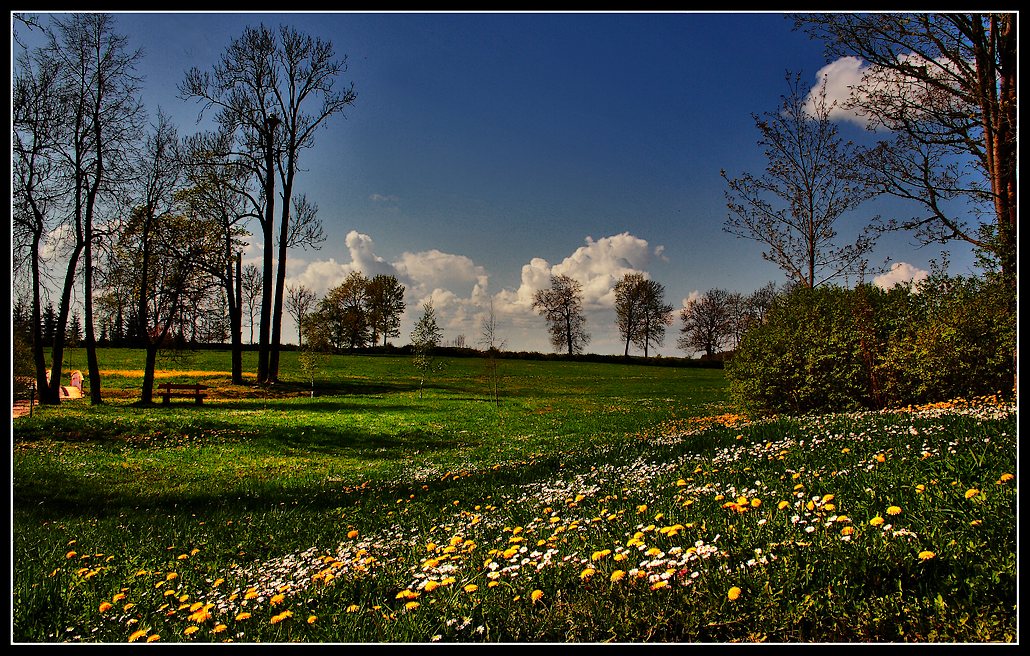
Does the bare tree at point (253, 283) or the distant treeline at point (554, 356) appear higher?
the bare tree at point (253, 283)

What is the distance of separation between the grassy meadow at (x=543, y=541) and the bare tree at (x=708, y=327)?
319 centimetres

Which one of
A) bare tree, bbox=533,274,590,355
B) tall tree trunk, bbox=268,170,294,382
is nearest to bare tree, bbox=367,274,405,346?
Answer: tall tree trunk, bbox=268,170,294,382

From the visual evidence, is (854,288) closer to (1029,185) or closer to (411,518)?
(1029,185)

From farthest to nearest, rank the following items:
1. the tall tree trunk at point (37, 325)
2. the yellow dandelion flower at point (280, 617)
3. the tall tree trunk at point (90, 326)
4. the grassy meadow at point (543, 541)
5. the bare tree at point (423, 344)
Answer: the bare tree at point (423, 344)
the tall tree trunk at point (90, 326)
the tall tree trunk at point (37, 325)
the yellow dandelion flower at point (280, 617)
the grassy meadow at point (543, 541)

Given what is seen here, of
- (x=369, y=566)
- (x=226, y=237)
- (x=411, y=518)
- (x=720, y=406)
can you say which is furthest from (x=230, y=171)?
(x=720, y=406)

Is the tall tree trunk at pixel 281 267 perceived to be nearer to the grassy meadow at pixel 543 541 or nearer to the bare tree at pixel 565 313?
the grassy meadow at pixel 543 541

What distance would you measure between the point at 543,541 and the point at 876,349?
10389 mm

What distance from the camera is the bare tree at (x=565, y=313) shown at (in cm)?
772

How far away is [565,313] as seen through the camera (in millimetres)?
9070

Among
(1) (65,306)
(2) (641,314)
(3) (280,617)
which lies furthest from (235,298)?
(3) (280,617)

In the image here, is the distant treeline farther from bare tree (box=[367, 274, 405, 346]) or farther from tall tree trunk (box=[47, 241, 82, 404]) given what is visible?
tall tree trunk (box=[47, 241, 82, 404])

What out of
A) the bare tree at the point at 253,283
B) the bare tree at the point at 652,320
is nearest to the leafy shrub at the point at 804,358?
the bare tree at the point at 652,320

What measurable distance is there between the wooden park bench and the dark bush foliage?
14.2 metres
